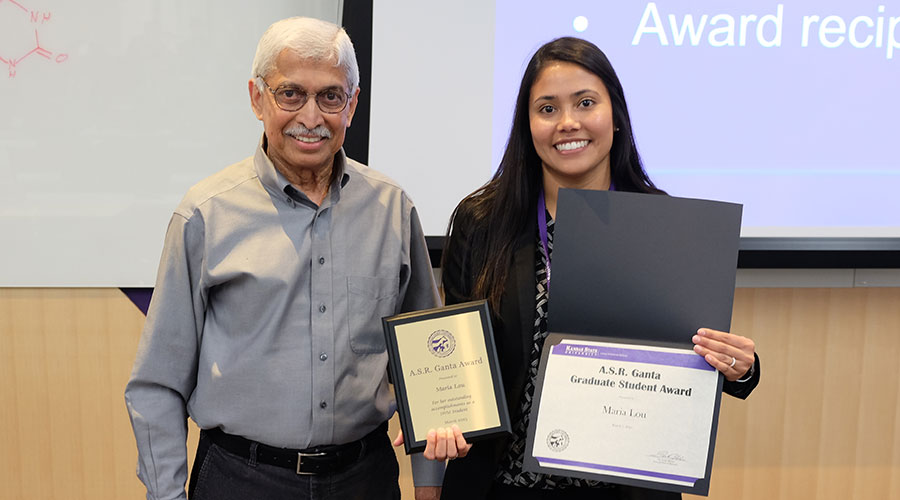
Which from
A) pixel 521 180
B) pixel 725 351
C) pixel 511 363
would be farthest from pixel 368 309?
pixel 725 351

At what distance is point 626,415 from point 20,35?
7.15 ft

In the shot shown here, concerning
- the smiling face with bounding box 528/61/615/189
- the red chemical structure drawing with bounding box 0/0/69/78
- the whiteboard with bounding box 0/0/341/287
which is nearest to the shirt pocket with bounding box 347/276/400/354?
the smiling face with bounding box 528/61/615/189

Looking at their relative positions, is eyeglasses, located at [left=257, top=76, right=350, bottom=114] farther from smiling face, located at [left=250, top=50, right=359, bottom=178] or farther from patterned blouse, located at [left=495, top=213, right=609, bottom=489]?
patterned blouse, located at [left=495, top=213, right=609, bottom=489]

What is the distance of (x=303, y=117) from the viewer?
143 cm

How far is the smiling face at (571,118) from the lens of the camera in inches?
59.6

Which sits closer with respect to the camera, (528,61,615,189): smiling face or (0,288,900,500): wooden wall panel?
(528,61,615,189): smiling face

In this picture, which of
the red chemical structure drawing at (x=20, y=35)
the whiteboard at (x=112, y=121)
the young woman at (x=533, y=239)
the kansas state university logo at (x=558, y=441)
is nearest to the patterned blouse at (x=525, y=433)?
the young woman at (x=533, y=239)

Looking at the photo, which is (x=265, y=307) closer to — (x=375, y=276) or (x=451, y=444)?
(x=375, y=276)

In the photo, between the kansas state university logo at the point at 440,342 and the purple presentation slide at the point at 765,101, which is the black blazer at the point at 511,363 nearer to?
the kansas state university logo at the point at 440,342

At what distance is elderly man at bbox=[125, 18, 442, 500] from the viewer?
1457 millimetres

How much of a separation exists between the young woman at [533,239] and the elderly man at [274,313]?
242 mm

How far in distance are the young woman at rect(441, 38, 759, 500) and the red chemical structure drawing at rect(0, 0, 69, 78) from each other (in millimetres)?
1632
